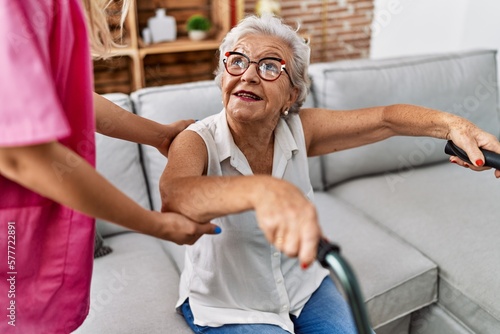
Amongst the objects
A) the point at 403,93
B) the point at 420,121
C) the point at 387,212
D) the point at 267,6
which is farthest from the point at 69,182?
the point at 267,6

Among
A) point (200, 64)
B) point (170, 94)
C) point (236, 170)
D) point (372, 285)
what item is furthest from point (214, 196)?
point (200, 64)

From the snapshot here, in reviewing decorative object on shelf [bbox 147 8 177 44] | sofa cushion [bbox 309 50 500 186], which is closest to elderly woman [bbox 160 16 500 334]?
sofa cushion [bbox 309 50 500 186]

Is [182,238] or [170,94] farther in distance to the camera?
[170,94]

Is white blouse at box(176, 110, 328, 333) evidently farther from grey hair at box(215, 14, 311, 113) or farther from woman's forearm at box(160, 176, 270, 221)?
woman's forearm at box(160, 176, 270, 221)

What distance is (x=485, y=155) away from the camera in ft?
4.20

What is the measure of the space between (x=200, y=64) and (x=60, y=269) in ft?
10.7

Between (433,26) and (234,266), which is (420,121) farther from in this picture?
(433,26)

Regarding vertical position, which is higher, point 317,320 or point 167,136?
point 167,136

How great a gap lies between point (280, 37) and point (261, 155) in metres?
0.33

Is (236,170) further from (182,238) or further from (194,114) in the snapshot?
(194,114)

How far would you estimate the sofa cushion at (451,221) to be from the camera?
164cm

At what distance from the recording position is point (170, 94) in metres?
1.94

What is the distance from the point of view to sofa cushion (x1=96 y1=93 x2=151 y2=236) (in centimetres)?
184

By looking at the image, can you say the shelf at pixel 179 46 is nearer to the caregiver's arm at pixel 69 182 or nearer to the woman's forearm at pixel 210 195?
the woman's forearm at pixel 210 195
